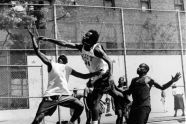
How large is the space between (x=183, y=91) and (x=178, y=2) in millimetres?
12860

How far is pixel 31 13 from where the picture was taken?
1292 centimetres

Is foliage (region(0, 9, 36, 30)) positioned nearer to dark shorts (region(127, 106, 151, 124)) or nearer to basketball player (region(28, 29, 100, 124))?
basketball player (region(28, 29, 100, 124))

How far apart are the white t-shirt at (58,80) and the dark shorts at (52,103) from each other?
12 cm

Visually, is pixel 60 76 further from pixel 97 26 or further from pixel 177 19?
pixel 177 19

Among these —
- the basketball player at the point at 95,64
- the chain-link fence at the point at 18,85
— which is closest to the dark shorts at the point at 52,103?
the basketball player at the point at 95,64

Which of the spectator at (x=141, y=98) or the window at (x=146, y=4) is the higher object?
the window at (x=146, y=4)

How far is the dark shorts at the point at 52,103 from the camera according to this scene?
7.39 metres

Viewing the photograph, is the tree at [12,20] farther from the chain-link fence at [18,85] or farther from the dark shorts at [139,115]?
the dark shorts at [139,115]

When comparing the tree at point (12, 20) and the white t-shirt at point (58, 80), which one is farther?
the tree at point (12, 20)

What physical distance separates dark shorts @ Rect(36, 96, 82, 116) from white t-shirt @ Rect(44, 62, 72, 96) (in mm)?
120

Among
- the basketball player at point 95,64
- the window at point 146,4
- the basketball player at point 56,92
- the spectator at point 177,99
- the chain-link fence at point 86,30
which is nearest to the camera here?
the basketball player at point 95,64

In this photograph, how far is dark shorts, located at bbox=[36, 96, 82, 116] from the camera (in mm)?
7391

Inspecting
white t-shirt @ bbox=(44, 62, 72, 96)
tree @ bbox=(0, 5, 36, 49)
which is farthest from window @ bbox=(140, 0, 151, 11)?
white t-shirt @ bbox=(44, 62, 72, 96)

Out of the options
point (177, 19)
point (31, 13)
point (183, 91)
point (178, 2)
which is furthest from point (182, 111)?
point (178, 2)
